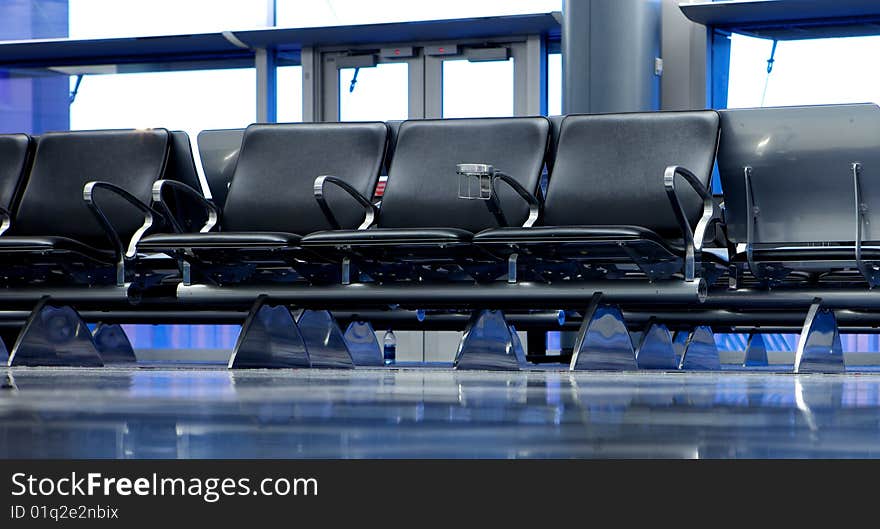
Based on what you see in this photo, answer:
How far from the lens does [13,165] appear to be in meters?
4.68

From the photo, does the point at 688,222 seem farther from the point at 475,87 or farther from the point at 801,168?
the point at 475,87

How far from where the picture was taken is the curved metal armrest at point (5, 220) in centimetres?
446

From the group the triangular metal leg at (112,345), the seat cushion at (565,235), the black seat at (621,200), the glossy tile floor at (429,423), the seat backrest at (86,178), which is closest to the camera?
the glossy tile floor at (429,423)

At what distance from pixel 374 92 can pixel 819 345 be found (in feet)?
20.8

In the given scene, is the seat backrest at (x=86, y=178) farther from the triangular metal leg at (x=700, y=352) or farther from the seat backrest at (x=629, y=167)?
the triangular metal leg at (x=700, y=352)

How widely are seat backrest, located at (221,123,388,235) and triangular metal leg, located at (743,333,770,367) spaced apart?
2257 mm

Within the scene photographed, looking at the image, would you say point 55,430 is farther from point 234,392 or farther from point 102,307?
point 102,307

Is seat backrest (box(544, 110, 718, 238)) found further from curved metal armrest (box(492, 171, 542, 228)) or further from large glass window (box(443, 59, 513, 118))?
large glass window (box(443, 59, 513, 118))

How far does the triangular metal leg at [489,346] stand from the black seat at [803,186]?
0.80 meters

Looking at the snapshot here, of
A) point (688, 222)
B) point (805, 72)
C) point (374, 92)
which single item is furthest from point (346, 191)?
point (374, 92)

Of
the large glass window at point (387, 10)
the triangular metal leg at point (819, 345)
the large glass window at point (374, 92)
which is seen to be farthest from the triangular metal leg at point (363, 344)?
the large glass window at point (374, 92)
